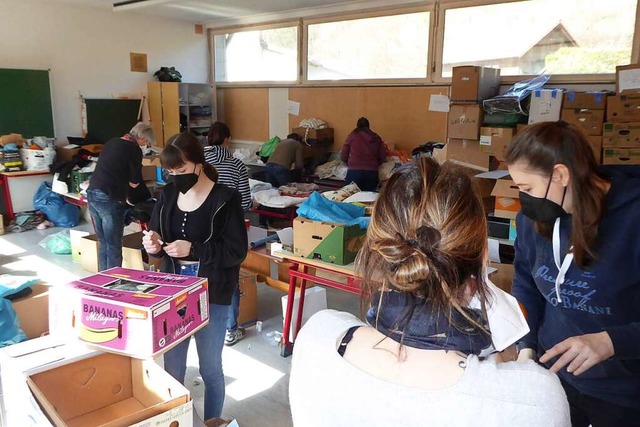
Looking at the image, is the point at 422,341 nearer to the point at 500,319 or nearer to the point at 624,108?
the point at 500,319

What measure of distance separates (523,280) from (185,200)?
1363 millimetres

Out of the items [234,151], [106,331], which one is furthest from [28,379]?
[234,151]

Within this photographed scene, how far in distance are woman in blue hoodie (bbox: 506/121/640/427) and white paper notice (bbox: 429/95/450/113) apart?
4.85 metres

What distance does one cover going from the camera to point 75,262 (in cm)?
487

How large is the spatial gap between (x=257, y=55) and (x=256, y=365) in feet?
→ 19.9

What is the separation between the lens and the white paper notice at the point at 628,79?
4.29m

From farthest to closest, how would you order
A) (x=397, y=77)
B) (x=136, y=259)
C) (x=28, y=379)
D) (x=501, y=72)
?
(x=397, y=77) < (x=501, y=72) < (x=136, y=259) < (x=28, y=379)

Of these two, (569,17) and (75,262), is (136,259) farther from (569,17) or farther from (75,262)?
(569,17)

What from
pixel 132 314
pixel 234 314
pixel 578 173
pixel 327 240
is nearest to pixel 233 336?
pixel 234 314

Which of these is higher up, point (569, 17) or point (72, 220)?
point (569, 17)

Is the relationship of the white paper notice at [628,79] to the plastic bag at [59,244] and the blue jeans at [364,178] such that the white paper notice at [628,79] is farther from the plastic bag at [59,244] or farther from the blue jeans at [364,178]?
the plastic bag at [59,244]

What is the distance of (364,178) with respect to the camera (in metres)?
5.93

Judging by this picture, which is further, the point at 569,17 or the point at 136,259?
the point at 569,17

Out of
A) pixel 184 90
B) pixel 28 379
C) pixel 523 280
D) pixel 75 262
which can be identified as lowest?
pixel 75 262
